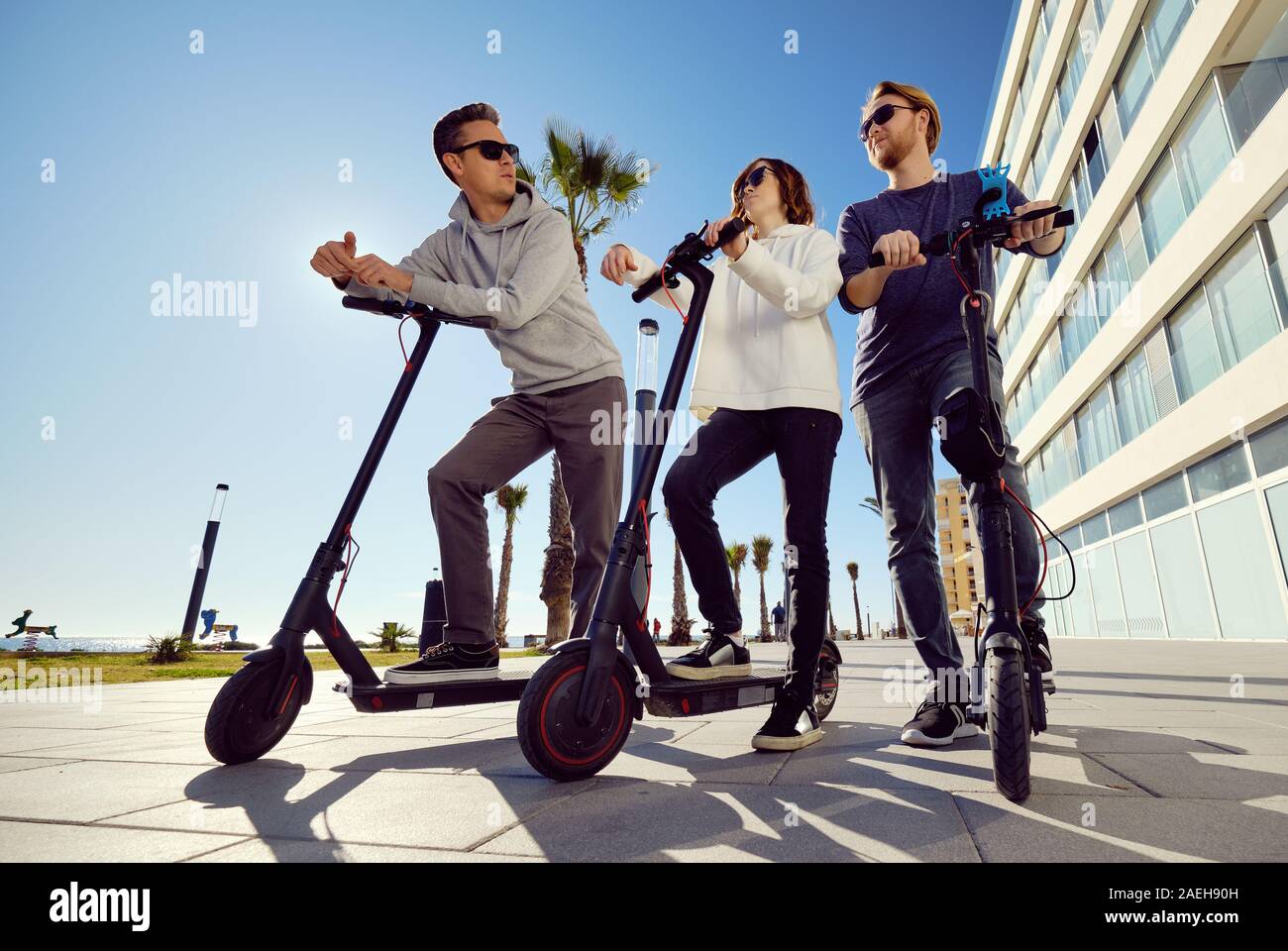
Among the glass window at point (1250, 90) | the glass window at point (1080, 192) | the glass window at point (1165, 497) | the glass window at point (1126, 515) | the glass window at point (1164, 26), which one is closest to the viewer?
the glass window at point (1250, 90)

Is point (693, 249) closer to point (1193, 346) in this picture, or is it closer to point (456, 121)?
point (456, 121)

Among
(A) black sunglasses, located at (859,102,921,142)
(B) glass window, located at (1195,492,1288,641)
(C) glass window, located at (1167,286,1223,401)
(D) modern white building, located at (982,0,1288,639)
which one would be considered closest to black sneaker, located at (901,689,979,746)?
(A) black sunglasses, located at (859,102,921,142)

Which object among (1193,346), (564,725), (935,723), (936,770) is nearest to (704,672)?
(564,725)

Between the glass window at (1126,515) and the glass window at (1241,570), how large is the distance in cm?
328

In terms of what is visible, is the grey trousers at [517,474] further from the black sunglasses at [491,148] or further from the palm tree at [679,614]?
the palm tree at [679,614]

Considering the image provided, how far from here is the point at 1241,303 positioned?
11.6 metres

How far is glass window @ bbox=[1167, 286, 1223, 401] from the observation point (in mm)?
12734

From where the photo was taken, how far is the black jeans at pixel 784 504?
8.58 feet

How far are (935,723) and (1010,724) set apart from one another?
95 centimetres

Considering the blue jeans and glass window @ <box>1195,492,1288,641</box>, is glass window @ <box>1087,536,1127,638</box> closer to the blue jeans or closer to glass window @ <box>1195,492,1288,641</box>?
glass window @ <box>1195,492,1288,641</box>

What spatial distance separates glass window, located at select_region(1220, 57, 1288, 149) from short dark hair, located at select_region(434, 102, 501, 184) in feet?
42.1

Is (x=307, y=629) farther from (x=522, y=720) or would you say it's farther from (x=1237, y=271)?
(x=1237, y=271)

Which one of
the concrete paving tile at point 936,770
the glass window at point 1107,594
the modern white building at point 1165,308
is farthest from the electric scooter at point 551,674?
the glass window at point 1107,594
